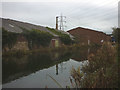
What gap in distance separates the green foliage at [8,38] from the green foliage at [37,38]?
2765 millimetres

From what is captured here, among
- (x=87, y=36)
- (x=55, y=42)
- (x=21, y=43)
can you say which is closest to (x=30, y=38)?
(x=21, y=43)

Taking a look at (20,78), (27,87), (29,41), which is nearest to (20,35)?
(29,41)

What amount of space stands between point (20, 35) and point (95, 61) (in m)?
14.9

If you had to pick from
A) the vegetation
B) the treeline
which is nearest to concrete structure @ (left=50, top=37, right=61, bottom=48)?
the treeline

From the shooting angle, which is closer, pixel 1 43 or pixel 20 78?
pixel 20 78

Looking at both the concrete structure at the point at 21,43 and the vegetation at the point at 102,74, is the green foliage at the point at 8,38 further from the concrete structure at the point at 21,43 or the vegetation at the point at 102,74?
the vegetation at the point at 102,74

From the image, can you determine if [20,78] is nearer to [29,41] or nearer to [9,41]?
[9,41]

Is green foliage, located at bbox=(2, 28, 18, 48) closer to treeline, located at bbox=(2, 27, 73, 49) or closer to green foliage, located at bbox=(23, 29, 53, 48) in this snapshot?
treeline, located at bbox=(2, 27, 73, 49)

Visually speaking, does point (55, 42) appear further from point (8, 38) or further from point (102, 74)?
point (102, 74)

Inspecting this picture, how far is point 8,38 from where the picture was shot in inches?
634

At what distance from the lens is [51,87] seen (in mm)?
4855

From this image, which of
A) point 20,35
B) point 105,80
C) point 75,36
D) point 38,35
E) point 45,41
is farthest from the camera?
point 75,36

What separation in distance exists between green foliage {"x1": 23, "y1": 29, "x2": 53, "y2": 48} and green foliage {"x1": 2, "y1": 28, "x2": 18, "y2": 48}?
277cm

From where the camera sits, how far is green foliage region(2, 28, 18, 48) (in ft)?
50.0
